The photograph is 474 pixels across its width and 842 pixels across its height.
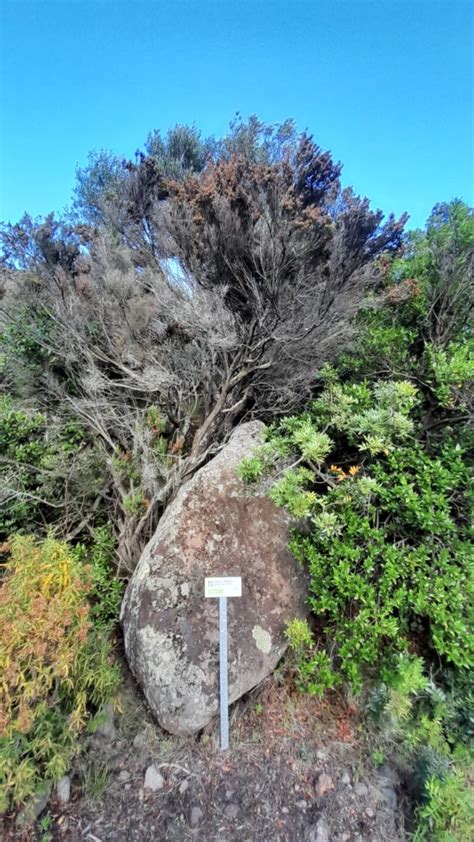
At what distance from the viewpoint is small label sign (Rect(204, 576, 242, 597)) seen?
7.52 feet

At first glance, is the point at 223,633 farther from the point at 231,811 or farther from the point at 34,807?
the point at 34,807

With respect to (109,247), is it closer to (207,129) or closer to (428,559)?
(207,129)

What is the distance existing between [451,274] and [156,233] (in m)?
3.35

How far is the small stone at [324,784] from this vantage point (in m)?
2.09

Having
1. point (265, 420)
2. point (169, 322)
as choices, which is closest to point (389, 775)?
point (265, 420)

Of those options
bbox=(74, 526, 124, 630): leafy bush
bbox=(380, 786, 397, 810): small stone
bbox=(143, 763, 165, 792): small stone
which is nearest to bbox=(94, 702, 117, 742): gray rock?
bbox=(143, 763, 165, 792): small stone

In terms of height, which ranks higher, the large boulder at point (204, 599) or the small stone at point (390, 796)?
the large boulder at point (204, 599)

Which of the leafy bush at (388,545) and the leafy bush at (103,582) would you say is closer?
the leafy bush at (388,545)

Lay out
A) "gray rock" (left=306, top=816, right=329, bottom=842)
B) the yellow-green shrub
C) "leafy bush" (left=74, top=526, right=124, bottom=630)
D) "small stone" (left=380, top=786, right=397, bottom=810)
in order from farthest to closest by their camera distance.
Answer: "leafy bush" (left=74, top=526, right=124, bottom=630), "small stone" (left=380, top=786, right=397, bottom=810), "gray rock" (left=306, top=816, right=329, bottom=842), the yellow-green shrub

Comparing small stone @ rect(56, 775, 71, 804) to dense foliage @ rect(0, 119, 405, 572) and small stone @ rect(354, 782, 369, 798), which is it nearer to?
dense foliage @ rect(0, 119, 405, 572)

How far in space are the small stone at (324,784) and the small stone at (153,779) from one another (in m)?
0.94

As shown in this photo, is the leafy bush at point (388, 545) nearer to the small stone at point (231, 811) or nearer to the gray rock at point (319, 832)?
the gray rock at point (319, 832)

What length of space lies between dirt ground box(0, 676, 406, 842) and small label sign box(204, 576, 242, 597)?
961 millimetres

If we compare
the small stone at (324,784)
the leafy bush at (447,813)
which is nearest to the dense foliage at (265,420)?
the leafy bush at (447,813)
